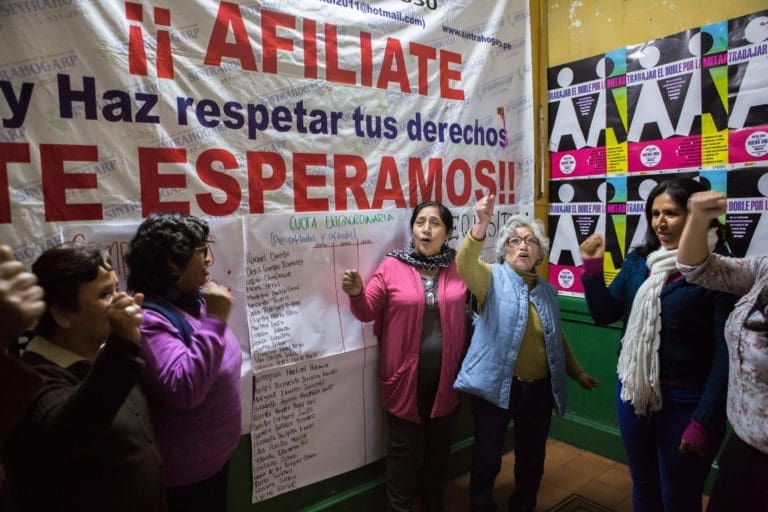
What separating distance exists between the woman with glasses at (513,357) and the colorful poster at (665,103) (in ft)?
2.97

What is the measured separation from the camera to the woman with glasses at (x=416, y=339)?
2.02 meters

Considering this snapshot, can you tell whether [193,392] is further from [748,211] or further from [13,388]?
[748,211]

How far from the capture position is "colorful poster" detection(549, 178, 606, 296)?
8.99 ft

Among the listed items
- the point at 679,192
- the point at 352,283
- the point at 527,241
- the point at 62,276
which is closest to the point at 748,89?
the point at 679,192

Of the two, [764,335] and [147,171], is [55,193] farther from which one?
[764,335]

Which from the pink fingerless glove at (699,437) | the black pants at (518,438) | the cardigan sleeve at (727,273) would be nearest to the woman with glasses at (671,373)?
the pink fingerless glove at (699,437)

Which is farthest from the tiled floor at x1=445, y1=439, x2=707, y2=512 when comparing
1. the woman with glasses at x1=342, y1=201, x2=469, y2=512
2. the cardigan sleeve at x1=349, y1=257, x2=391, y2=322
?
the cardigan sleeve at x1=349, y1=257, x2=391, y2=322

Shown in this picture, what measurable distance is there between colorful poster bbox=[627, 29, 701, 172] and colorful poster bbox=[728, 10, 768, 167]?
0.14 metres

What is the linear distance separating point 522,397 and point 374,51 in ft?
5.27

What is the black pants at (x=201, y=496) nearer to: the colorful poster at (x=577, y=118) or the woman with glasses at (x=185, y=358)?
the woman with glasses at (x=185, y=358)

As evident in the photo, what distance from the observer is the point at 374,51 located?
6.95ft

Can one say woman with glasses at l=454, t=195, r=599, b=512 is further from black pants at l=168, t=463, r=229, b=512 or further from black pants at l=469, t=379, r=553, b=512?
black pants at l=168, t=463, r=229, b=512

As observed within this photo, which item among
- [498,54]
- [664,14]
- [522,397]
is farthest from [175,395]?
[664,14]

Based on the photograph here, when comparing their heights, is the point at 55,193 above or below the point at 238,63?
below
